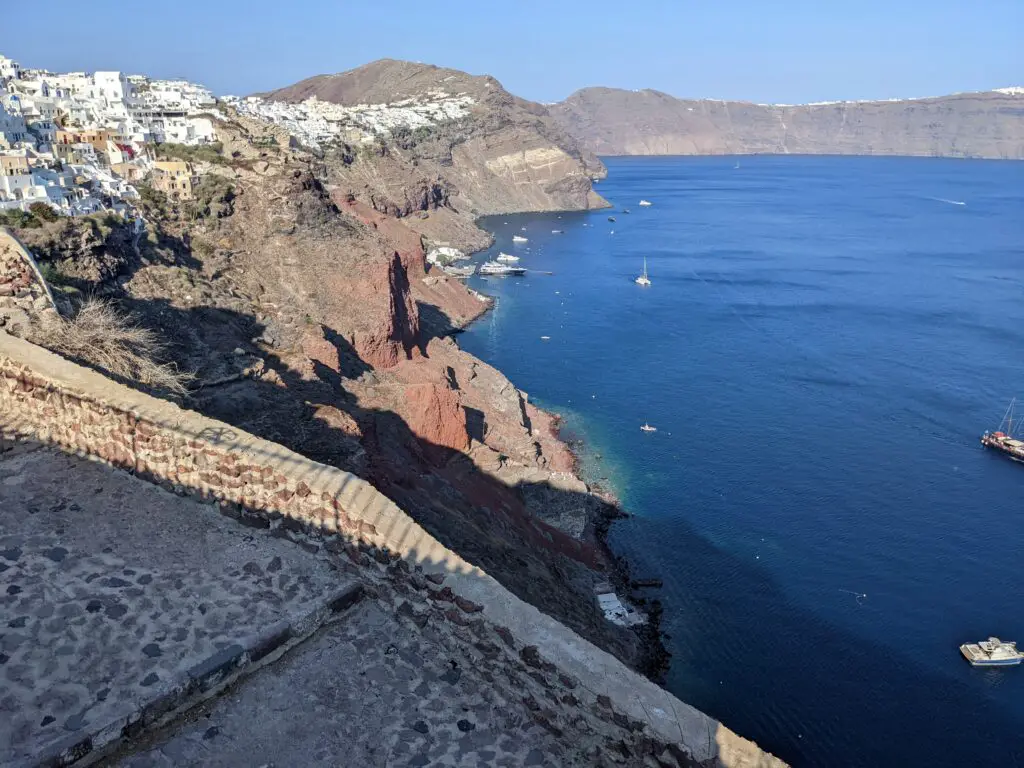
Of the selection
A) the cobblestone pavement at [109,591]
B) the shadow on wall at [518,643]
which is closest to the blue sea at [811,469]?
the shadow on wall at [518,643]

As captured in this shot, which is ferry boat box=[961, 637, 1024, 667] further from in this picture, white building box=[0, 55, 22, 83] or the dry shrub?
white building box=[0, 55, 22, 83]

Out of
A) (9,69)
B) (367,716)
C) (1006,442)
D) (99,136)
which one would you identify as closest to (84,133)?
(99,136)

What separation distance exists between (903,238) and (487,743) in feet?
418

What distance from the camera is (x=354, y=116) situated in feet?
481

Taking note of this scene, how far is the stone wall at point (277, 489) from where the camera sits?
20.5 feet

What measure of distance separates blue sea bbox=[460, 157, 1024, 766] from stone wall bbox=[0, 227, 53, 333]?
2173 centimetres

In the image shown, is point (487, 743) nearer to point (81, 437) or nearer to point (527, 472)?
point (81, 437)

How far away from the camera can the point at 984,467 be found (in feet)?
139

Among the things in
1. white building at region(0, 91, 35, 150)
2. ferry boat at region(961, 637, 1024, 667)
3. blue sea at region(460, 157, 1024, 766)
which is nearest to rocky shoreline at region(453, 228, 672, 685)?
blue sea at region(460, 157, 1024, 766)

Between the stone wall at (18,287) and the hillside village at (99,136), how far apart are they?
17461mm

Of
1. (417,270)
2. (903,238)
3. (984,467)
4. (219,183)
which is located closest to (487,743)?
(219,183)

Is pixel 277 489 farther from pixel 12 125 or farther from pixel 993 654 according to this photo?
pixel 12 125

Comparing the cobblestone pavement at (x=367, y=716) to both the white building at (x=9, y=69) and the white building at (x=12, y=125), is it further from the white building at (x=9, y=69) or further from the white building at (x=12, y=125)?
the white building at (x=9, y=69)

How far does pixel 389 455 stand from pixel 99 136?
48.6 meters
